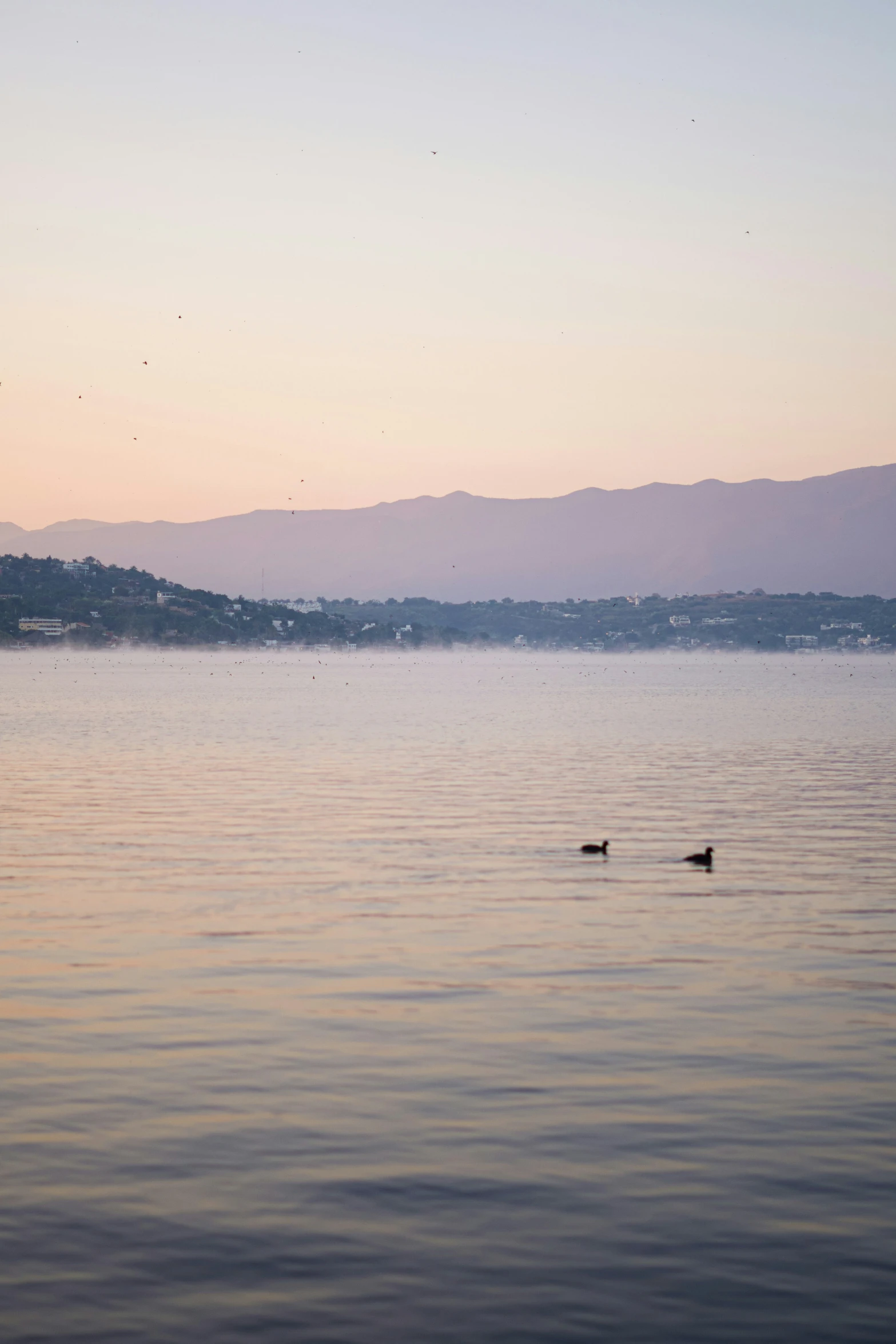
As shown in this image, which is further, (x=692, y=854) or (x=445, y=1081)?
(x=692, y=854)

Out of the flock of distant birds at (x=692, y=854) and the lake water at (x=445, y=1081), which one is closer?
the lake water at (x=445, y=1081)

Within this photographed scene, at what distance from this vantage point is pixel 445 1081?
19.3 m

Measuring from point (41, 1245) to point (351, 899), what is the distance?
18806 millimetres

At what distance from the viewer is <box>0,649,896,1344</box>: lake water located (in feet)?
43.0

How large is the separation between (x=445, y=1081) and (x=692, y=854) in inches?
856

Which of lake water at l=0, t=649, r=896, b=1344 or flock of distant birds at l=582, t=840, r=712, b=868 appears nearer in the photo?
lake water at l=0, t=649, r=896, b=1344

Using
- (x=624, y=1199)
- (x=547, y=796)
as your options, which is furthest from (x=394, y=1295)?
(x=547, y=796)

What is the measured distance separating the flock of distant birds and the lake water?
672 mm

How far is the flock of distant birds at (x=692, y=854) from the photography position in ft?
125

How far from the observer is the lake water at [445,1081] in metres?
13.1

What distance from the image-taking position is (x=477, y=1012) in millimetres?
22828

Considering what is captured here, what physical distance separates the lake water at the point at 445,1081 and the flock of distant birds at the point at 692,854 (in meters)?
0.67

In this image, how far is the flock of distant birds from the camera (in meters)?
38.0

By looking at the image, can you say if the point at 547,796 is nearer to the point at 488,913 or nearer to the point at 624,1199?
the point at 488,913
